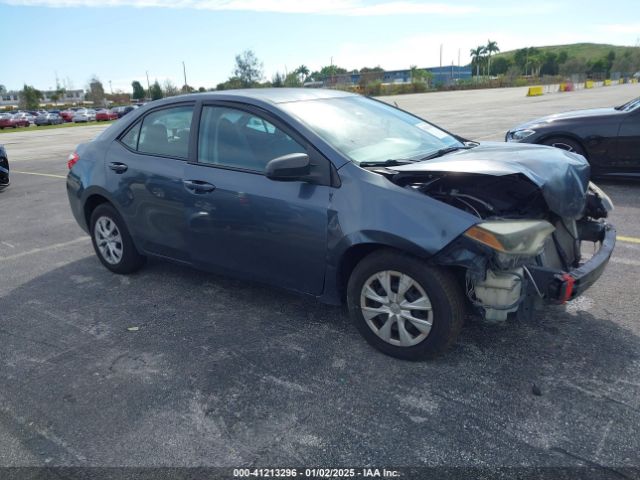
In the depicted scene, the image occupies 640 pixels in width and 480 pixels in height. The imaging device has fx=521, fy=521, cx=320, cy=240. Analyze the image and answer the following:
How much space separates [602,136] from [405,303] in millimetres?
5775

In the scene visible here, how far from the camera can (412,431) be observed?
2.57 m

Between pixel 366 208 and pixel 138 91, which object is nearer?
pixel 366 208

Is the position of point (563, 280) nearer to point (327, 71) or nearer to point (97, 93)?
point (97, 93)

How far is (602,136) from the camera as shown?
24.0ft

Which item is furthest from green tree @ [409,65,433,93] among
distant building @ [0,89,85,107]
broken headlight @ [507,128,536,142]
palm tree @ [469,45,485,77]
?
distant building @ [0,89,85,107]

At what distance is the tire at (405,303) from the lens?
294 cm

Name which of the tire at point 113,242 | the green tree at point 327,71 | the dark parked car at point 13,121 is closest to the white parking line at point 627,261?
the tire at point 113,242

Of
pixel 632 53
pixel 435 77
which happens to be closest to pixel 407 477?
pixel 435 77

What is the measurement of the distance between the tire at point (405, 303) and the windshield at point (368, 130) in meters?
0.74

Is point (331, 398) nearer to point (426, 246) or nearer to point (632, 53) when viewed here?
point (426, 246)

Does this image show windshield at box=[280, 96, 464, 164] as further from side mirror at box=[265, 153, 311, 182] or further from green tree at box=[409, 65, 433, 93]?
green tree at box=[409, 65, 433, 93]

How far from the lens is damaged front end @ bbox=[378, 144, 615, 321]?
9.27ft

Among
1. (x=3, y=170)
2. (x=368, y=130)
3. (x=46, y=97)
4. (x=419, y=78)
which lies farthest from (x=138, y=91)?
(x=368, y=130)

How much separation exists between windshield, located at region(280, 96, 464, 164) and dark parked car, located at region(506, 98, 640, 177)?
4.00m
